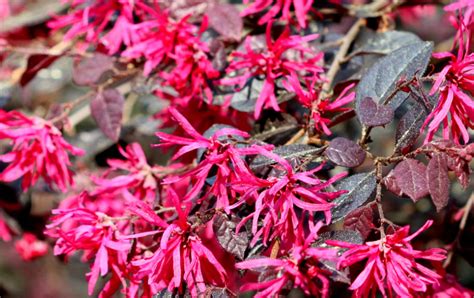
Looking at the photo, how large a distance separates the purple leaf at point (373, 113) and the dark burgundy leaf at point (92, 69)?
45cm

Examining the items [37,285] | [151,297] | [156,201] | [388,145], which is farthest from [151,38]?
[37,285]

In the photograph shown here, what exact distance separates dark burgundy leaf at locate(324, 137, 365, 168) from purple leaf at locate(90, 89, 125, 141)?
1.30ft

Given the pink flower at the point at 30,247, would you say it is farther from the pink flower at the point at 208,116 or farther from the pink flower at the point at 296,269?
the pink flower at the point at 296,269

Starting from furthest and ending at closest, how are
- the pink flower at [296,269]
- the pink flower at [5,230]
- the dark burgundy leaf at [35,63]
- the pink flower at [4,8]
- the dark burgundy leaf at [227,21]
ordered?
the pink flower at [4,8]
the pink flower at [5,230]
the dark burgundy leaf at [35,63]
the dark burgundy leaf at [227,21]
the pink flower at [296,269]

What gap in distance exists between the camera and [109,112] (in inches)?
39.3

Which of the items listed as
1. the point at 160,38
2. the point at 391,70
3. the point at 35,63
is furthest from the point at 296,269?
the point at 35,63

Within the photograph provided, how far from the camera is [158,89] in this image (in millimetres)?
993

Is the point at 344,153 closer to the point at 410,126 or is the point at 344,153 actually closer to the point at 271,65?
the point at 410,126

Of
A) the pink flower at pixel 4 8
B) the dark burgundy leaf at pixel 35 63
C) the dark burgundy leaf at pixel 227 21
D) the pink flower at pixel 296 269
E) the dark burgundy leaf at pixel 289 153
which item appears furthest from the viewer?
the pink flower at pixel 4 8

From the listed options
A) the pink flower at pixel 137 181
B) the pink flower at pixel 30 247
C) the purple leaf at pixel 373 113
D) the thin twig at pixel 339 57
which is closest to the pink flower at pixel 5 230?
the pink flower at pixel 30 247

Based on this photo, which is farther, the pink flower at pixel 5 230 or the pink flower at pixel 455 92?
the pink flower at pixel 5 230

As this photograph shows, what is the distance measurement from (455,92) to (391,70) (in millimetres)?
133

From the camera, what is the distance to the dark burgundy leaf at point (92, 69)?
101 centimetres

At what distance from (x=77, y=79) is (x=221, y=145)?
1.32 feet
